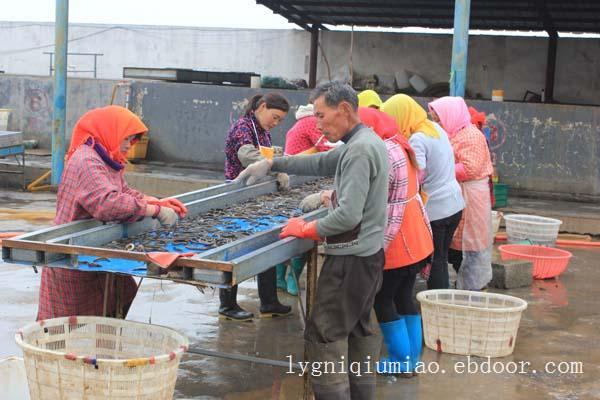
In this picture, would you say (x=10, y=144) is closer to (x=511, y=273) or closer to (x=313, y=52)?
(x=511, y=273)

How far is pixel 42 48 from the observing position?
2814cm

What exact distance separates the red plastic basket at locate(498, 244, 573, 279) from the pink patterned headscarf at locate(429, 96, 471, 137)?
204cm

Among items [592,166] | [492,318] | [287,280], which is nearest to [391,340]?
[492,318]

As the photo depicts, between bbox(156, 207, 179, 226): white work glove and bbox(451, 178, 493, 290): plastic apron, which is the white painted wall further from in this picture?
bbox(156, 207, 179, 226): white work glove

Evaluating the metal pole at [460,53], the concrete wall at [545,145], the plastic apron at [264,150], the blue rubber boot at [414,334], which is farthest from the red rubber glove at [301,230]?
the concrete wall at [545,145]

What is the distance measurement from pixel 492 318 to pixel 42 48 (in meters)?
25.0

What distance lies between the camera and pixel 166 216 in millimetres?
4703

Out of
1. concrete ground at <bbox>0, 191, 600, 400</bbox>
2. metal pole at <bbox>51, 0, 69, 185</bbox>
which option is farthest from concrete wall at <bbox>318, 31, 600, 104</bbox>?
concrete ground at <bbox>0, 191, 600, 400</bbox>

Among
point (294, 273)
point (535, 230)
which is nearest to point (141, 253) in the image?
point (294, 273)

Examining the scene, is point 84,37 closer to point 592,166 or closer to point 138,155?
point 138,155

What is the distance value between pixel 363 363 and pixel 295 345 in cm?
172

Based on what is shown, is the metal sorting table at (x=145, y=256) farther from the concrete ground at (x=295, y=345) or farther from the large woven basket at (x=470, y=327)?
the large woven basket at (x=470, y=327)

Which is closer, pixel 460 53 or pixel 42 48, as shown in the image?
pixel 460 53

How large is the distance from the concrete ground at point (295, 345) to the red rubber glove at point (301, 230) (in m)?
1.14
